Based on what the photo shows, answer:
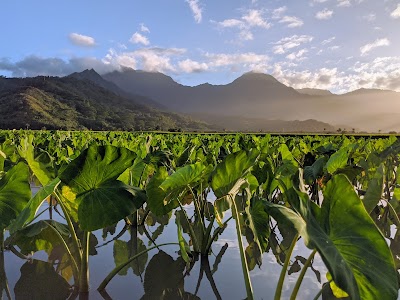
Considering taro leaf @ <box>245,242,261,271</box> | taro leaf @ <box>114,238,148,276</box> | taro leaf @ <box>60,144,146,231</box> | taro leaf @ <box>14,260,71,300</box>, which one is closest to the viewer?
taro leaf @ <box>60,144,146,231</box>

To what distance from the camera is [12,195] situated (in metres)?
2.62

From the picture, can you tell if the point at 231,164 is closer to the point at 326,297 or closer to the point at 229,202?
the point at 229,202

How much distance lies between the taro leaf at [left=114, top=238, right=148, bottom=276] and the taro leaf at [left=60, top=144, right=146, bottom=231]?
3.63ft

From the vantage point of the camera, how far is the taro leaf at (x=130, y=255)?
11.8ft

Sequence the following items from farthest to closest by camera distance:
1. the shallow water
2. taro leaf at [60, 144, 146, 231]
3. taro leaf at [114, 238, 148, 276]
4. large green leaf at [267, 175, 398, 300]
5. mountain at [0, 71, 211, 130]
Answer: mountain at [0, 71, 211, 130] → taro leaf at [114, 238, 148, 276] → the shallow water → taro leaf at [60, 144, 146, 231] → large green leaf at [267, 175, 398, 300]

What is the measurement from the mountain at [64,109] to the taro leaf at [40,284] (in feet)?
226

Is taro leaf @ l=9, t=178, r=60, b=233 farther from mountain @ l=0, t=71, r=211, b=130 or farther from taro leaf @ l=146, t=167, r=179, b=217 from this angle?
mountain @ l=0, t=71, r=211, b=130

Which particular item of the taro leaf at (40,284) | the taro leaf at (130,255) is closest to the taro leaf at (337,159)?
the taro leaf at (130,255)

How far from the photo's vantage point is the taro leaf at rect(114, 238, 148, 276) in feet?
11.8

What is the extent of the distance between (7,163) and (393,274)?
364 centimetres

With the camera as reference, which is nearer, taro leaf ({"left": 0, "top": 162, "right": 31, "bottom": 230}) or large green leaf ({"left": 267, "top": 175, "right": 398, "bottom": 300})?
large green leaf ({"left": 267, "top": 175, "right": 398, "bottom": 300})

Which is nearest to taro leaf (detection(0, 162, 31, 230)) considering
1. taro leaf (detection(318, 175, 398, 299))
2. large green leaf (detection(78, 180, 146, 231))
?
large green leaf (detection(78, 180, 146, 231))

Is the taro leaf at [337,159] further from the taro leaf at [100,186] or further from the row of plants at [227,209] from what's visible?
the taro leaf at [100,186]

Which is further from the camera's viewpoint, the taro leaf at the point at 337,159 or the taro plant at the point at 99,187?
the taro leaf at the point at 337,159
